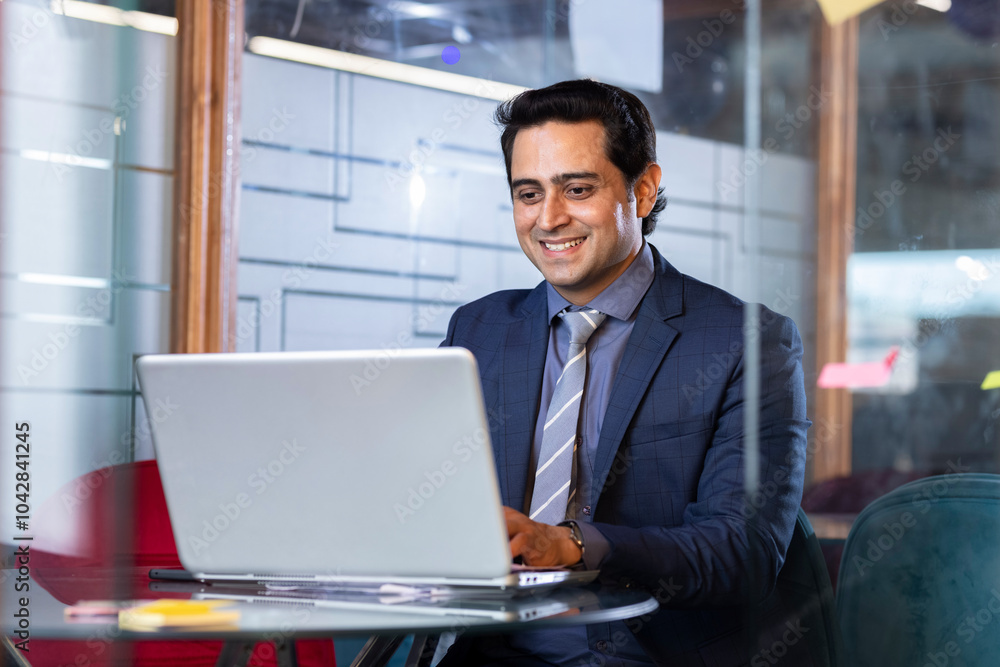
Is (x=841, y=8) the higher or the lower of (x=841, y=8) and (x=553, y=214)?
the higher

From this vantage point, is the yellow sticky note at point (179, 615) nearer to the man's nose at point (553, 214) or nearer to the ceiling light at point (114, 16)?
the ceiling light at point (114, 16)

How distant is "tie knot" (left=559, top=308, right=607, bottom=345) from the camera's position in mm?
1551

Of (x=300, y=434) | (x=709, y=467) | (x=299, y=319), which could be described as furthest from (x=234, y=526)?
(x=299, y=319)

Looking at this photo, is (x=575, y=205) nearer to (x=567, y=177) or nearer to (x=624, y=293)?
(x=567, y=177)

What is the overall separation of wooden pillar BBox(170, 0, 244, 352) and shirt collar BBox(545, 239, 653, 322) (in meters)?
1.34

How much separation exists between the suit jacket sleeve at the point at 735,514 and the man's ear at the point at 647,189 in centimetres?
38

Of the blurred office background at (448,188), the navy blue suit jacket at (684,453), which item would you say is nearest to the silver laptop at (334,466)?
the blurred office background at (448,188)

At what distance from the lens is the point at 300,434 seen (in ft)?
3.15

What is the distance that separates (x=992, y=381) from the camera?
1.31 m

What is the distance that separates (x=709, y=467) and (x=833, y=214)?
0.40 metres

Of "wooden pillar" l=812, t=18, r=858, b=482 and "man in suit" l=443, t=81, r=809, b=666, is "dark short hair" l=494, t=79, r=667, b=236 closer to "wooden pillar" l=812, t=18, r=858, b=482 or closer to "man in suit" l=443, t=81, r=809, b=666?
"man in suit" l=443, t=81, r=809, b=666

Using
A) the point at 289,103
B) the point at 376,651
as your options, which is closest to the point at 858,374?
the point at 376,651

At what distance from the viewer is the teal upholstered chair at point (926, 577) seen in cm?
132

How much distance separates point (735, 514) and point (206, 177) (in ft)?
6.29
